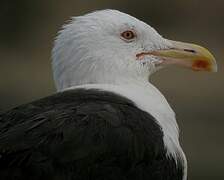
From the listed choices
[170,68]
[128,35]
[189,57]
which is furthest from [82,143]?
[170,68]

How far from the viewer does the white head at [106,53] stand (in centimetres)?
812

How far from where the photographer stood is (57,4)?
20.6m

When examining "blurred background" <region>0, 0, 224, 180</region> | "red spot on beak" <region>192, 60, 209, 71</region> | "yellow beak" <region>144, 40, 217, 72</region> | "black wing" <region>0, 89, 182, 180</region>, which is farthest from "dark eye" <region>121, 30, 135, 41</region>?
"blurred background" <region>0, 0, 224, 180</region>

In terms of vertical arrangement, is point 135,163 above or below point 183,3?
above

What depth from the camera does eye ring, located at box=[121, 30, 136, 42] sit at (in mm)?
8336

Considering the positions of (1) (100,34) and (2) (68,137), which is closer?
(2) (68,137)

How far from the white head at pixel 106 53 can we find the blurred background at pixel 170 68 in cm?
593

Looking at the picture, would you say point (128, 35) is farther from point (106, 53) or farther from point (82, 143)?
point (82, 143)

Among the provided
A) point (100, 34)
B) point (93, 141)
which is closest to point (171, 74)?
point (100, 34)

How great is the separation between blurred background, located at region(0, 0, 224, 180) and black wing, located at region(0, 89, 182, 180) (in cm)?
690

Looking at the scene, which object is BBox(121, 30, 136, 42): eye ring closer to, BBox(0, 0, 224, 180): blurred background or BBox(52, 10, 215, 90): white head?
BBox(52, 10, 215, 90): white head

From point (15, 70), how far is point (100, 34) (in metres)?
10.3

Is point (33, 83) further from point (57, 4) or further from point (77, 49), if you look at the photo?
point (77, 49)

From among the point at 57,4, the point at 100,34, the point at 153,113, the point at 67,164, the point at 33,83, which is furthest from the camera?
the point at 57,4
